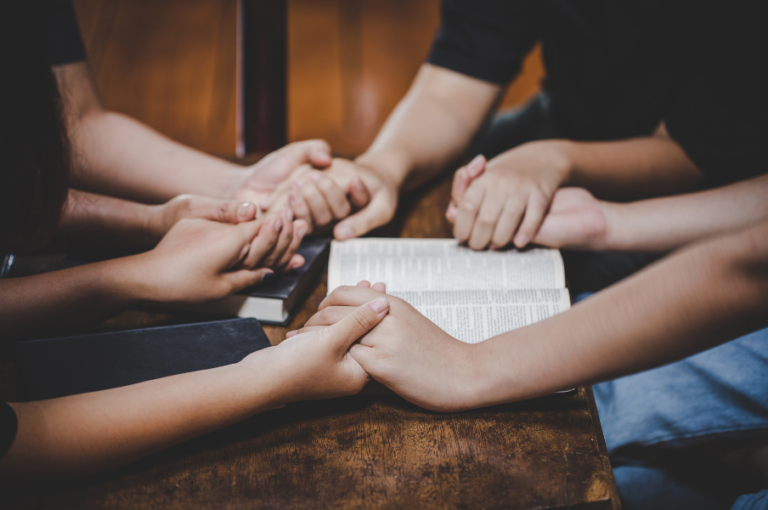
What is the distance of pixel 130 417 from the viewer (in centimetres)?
40

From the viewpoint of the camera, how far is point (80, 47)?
785mm

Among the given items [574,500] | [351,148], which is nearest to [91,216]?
[574,500]

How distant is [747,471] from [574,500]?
31 centimetres

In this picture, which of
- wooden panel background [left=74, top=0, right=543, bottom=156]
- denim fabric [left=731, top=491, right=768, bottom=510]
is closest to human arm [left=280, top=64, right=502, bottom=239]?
denim fabric [left=731, top=491, right=768, bottom=510]

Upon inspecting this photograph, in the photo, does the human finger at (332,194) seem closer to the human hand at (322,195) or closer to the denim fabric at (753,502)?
the human hand at (322,195)

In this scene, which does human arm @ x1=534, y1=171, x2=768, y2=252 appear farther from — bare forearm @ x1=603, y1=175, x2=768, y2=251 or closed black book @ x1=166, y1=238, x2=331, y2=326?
closed black book @ x1=166, y1=238, x2=331, y2=326

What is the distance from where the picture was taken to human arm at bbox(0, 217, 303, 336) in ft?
1.65

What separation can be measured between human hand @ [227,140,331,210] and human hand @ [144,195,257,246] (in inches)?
4.3

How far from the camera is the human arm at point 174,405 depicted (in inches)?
14.6

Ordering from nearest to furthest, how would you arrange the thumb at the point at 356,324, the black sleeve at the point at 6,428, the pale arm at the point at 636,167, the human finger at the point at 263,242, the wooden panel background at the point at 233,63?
the black sleeve at the point at 6,428
the thumb at the point at 356,324
the human finger at the point at 263,242
the pale arm at the point at 636,167
the wooden panel background at the point at 233,63

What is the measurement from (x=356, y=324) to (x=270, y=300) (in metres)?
0.13

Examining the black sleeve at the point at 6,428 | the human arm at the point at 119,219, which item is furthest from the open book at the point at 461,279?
the black sleeve at the point at 6,428

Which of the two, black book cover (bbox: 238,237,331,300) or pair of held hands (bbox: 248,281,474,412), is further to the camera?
black book cover (bbox: 238,237,331,300)

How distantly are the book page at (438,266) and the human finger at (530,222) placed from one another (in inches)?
0.7
